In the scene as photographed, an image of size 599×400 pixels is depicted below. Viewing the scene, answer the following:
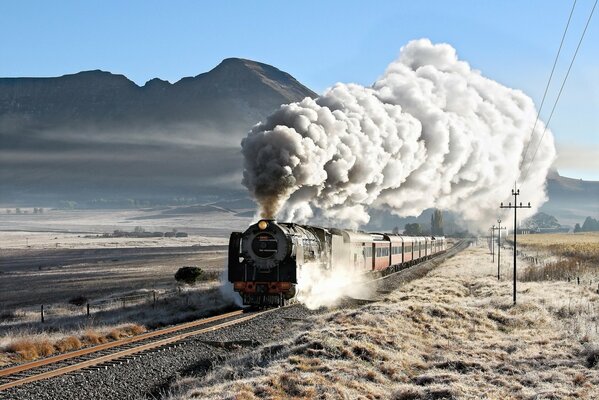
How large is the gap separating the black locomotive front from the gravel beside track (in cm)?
255

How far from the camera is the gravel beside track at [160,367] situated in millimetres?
14250

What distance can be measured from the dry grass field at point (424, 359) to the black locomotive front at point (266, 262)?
2.63 meters

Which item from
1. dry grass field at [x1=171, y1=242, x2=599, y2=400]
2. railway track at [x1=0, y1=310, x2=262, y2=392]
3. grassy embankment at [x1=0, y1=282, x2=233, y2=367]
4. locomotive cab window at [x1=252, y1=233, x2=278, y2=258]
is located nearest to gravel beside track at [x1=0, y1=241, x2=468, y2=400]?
railway track at [x1=0, y1=310, x2=262, y2=392]

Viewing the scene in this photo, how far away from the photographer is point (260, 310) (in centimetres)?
2800

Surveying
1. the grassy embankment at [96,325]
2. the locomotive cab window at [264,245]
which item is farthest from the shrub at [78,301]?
the locomotive cab window at [264,245]

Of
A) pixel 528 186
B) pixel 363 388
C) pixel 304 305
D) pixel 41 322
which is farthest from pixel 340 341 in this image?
pixel 528 186

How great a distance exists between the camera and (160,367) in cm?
1683

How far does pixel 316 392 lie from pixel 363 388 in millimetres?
1234

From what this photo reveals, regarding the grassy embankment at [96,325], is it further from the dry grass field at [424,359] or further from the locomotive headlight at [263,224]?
the dry grass field at [424,359]

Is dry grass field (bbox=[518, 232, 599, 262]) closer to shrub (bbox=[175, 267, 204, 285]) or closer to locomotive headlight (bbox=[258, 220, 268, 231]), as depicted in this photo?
shrub (bbox=[175, 267, 204, 285])

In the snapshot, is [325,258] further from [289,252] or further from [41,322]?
[41,322]

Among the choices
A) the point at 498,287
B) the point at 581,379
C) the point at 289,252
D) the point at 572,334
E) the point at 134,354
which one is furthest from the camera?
the point at 498,287

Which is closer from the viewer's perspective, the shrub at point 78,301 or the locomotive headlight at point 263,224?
the locomotive headlight at point 263,224

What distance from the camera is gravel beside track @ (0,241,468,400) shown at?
14.2 metres
